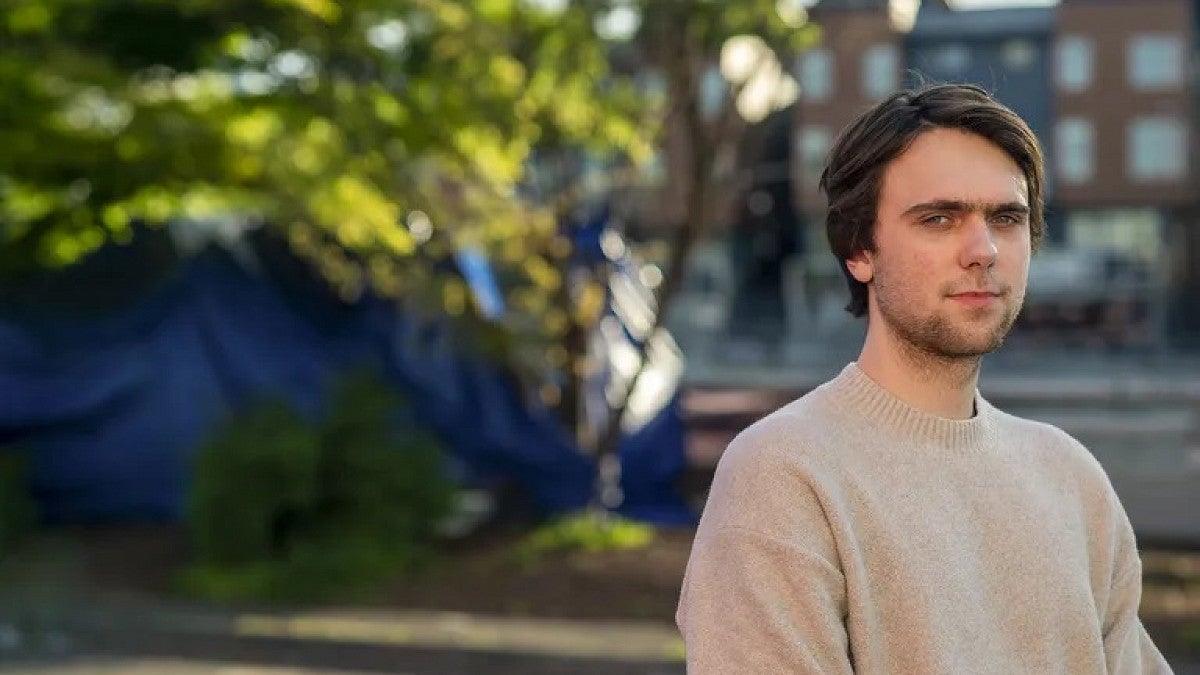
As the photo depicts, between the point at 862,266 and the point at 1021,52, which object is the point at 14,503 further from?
the point at 1021,52

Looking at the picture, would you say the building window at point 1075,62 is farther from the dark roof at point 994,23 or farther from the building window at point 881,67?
the building window at point 881,67

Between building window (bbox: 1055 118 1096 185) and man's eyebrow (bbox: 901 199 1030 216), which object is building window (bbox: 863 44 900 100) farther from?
man's eyebrow (bbox: 901 199 1030 216)

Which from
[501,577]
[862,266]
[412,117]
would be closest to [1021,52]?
[412,117]

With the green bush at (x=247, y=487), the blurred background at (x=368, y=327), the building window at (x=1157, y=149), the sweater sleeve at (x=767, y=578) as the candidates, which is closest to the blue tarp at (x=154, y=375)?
the blurred background at (x=368, y=327)

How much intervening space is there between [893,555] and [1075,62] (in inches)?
1560

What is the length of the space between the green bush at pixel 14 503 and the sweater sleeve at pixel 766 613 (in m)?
11.3

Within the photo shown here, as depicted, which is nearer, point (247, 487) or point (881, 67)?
point (247, 487)

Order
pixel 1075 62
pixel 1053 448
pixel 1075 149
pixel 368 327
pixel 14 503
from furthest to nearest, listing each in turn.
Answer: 1. pixel 1075 62
2. pixel 1075 149
3. pixel 368 327
4. pixel 14 503
5. pixel 1053 448

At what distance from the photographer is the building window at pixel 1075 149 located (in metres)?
38.6

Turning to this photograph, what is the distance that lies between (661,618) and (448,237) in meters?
3.37

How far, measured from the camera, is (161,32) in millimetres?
11586

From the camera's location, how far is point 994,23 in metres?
35.9

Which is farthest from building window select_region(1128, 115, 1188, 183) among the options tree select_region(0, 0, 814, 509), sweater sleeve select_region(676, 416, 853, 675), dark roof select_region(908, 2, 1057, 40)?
sweater sleeve select_region(676, 416, 853, 675)

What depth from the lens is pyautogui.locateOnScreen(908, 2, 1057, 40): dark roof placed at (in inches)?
1288
